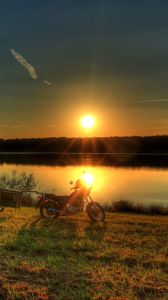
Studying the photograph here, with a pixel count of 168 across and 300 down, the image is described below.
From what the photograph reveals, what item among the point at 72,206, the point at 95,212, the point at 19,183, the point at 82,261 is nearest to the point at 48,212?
the point at 72,206

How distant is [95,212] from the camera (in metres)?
11.5

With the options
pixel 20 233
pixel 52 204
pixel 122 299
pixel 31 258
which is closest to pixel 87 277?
pixel 122 299

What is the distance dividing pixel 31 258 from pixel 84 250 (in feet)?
3.76

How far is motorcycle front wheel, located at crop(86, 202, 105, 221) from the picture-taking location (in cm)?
1134

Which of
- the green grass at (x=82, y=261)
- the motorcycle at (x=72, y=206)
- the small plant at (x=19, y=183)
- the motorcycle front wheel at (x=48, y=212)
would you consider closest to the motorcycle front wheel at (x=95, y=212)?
the motorcycle at (x=72, y=206)

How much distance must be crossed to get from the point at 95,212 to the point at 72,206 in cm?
73

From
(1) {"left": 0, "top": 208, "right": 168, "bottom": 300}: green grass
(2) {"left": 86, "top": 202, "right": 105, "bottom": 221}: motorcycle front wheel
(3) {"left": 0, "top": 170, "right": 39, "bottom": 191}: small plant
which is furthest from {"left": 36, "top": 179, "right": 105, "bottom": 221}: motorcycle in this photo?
(3) {"left": 0, "top": 170, "right": 39, "bottom": 191}: small plant

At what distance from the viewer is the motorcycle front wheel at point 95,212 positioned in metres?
11.3

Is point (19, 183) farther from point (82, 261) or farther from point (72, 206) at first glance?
point (82, 261)

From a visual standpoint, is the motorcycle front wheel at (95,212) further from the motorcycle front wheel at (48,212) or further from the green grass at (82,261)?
the green grass at (82,261)

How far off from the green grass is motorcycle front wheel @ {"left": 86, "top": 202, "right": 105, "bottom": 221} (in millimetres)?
1147

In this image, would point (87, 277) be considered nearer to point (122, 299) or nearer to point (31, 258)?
point (122, 299)

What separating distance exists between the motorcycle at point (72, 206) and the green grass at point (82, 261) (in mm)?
1180

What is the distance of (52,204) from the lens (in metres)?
11.6
